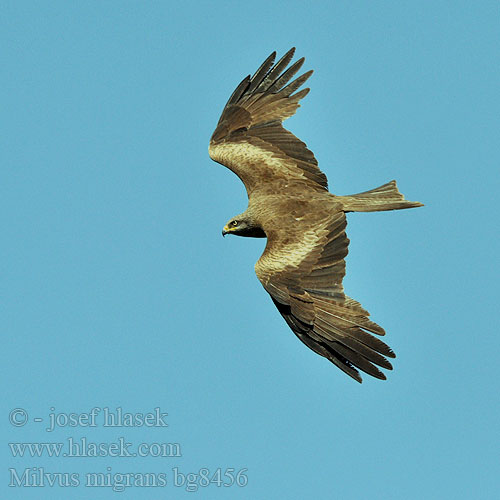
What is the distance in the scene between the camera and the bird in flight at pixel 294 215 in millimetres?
14547

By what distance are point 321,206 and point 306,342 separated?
2.63m

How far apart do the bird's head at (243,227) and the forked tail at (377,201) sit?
1572 mm

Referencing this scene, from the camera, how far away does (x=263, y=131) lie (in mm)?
18609

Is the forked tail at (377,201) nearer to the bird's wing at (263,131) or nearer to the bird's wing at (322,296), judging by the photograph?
the bird's wing at (322,296)

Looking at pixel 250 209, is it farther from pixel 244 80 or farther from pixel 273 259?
pixel 244 80

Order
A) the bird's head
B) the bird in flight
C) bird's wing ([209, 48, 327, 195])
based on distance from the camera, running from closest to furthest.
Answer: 1. the bird in flight
2. the bird's head
3. bird's wing ([209, 48, 327, 195])

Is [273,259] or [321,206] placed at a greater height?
[321,206]

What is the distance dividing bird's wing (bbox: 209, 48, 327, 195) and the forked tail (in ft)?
4.52

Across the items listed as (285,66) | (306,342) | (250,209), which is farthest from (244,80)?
(306,342)

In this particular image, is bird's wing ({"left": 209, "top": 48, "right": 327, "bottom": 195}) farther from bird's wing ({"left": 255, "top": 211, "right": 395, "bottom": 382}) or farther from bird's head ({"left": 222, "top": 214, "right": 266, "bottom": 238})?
bird's wing ({"left": 255, "top": 211, "right": 395, "bottom": 382})

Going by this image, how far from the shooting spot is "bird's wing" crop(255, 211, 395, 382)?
14.3m

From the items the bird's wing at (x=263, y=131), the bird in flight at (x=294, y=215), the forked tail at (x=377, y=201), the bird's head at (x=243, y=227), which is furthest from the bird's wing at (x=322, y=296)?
the bird's wing at (x=263, y=131)

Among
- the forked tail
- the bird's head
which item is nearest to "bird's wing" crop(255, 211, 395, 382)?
the forked tail

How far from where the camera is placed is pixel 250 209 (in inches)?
679
